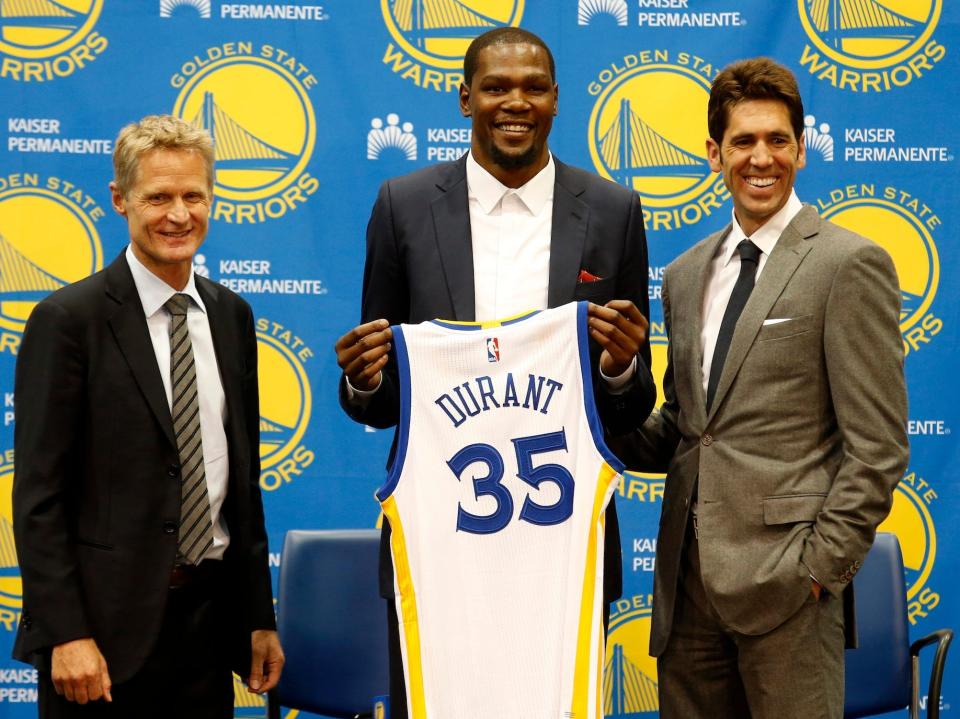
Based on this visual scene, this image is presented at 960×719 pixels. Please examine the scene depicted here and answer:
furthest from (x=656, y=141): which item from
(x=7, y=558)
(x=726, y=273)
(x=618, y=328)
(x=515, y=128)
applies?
(x=7, y=558)

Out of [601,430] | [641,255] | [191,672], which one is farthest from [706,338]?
[191,672]

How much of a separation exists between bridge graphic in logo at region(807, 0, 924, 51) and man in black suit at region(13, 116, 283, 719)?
2.44 m

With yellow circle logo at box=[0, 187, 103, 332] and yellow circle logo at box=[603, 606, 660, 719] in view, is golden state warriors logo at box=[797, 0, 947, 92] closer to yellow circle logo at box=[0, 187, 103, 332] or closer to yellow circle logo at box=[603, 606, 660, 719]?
yellow circle logo at box=[603, 606, 660, 719]

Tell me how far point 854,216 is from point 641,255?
5.69 ft

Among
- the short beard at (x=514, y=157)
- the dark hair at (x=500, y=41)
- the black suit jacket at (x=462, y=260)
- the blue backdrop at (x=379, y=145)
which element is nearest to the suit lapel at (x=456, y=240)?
the black suit jacket at (x=462, y=260)

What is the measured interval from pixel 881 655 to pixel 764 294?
159 centimetres

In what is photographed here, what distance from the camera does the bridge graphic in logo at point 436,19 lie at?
3.87 metres

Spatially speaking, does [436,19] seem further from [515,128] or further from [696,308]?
[696,308]

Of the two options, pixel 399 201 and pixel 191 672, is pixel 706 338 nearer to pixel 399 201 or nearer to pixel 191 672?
pixel 399 201

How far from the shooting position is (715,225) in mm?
3904

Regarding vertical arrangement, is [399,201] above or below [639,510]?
above

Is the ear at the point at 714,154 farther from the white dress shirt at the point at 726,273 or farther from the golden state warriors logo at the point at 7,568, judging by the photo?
the golden state warriors logo at the point at 7,568

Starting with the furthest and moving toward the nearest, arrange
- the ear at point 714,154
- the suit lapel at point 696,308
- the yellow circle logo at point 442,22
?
the yellow circle logo at point 442,22 < the ear at point 714,154 < the suit lapel at point 696,308

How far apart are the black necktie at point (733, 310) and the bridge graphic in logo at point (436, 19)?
1.72 meters
